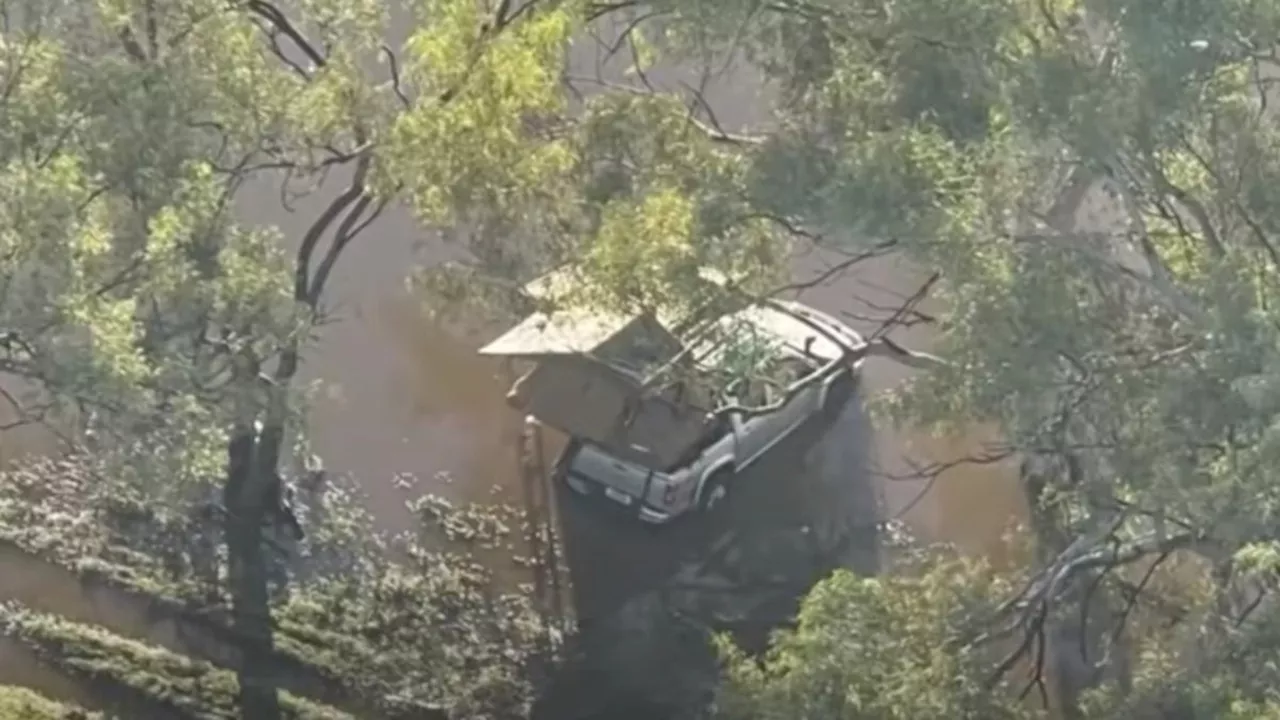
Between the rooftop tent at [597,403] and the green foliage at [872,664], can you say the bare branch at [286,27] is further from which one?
the green foliage at [872,664]

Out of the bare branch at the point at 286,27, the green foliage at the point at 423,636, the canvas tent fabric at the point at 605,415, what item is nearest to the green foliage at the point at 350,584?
the green foliage at the point at 423,636

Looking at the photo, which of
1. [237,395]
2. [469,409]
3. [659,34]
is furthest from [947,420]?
[469,409]

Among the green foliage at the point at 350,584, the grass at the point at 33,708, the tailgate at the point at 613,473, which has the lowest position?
the grass at the point at 33,708

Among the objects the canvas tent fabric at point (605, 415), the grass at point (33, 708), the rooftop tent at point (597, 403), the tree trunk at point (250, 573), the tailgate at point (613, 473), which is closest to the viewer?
the grass at point (33, 708)

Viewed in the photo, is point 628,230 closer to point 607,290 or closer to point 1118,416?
point 607,290

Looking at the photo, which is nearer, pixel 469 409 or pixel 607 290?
pixel 607 290

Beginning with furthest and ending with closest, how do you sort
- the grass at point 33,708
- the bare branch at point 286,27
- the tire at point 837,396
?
the tire at point 837,396 → the grass at point 33,708 → the bare branch at point 286,27
